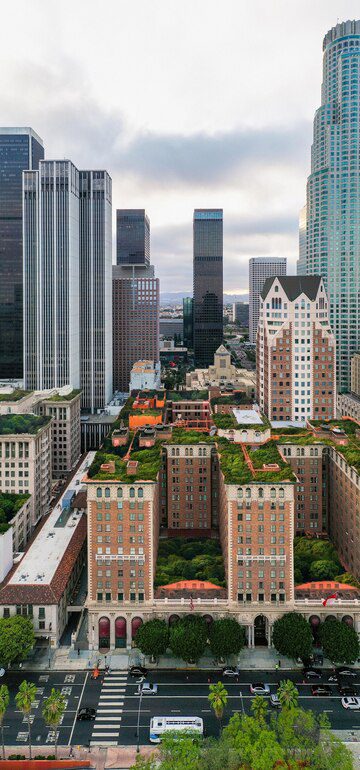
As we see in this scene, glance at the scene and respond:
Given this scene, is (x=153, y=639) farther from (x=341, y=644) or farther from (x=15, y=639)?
(x=341, y=644)

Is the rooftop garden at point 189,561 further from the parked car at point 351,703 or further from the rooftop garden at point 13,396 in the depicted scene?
the rooftop garden at point 13,396

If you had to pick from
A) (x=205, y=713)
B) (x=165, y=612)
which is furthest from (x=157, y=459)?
(x=205, y=713)

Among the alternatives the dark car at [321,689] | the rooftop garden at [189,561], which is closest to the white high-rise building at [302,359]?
the rooftop garden at [189,561]

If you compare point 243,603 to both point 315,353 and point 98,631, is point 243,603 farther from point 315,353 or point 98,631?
point 315,353

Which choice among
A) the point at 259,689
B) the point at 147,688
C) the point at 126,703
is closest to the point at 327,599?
the point at 259,689

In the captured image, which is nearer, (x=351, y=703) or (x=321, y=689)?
(x=351, y=703)
